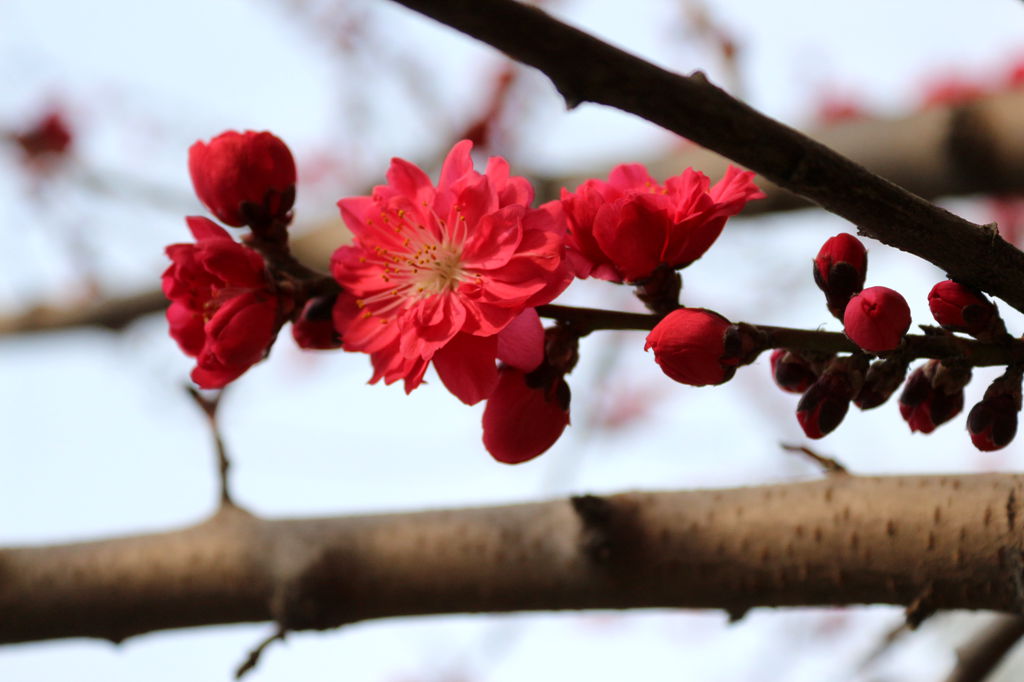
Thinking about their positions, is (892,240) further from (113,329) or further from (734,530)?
(113,329)

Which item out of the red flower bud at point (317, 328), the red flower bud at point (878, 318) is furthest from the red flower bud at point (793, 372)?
the red flower bud at point (317, 328)

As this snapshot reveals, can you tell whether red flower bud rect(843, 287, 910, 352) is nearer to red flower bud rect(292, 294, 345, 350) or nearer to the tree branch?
red flower bud rect(292, 294, 345, 350)

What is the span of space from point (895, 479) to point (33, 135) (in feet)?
12.6

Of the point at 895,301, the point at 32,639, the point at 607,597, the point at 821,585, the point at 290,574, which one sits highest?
the point at 895,301

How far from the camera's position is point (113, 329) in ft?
7.64

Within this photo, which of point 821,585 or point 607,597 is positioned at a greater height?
point 821,585

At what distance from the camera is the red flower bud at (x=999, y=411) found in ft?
2.20

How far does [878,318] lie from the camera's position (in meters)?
0.61

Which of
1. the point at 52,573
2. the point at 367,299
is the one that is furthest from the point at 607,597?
the point at 52,573

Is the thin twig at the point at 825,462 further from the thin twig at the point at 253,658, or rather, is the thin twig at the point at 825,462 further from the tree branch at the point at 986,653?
the thin twig at the point at 253,658

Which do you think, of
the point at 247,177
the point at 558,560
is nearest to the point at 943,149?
the point at 558,560

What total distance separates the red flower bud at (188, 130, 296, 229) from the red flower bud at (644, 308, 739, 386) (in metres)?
0.38

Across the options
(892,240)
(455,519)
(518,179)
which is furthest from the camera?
(455,519)

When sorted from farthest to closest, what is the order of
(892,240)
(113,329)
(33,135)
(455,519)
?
1. (33,135)
2. (113,329)
3. (455,519)
4. (892,240)
